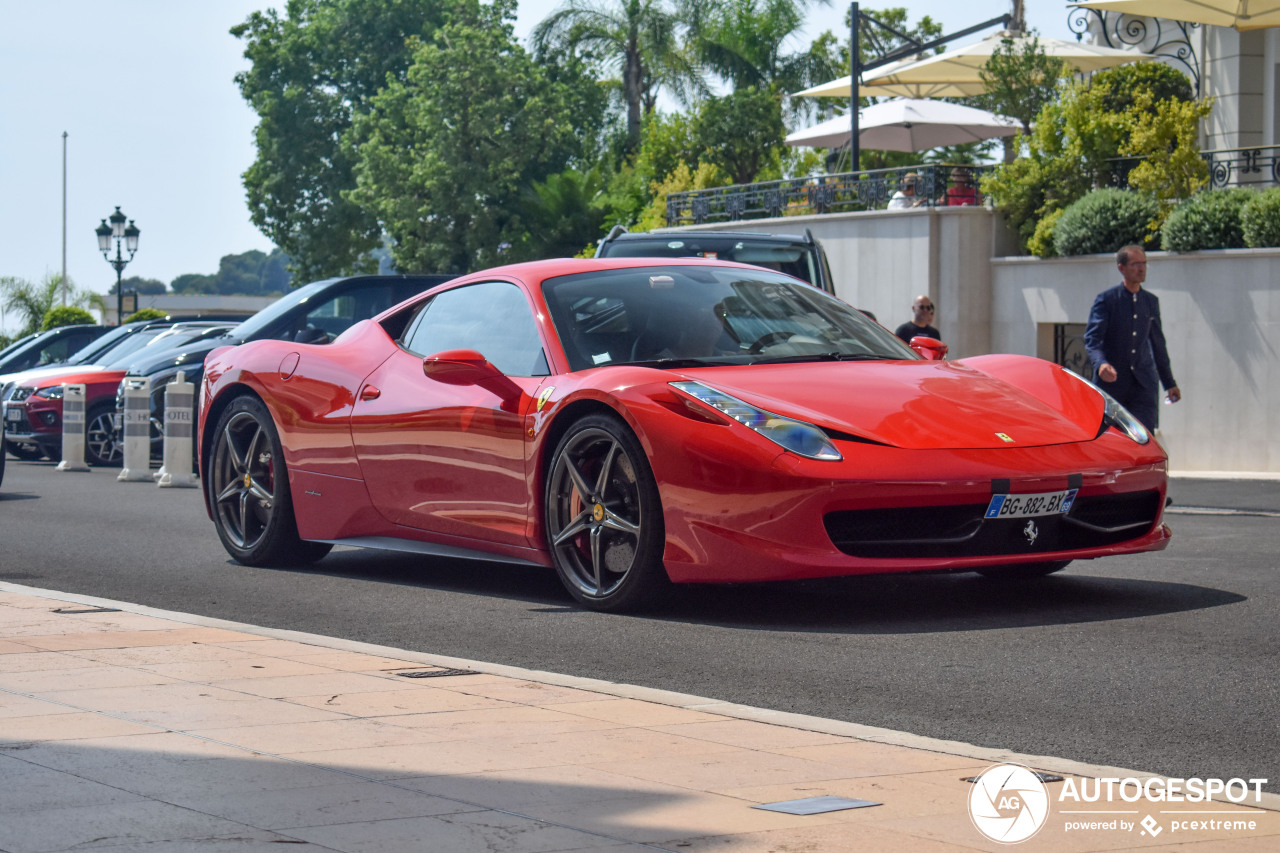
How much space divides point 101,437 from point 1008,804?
688 inches

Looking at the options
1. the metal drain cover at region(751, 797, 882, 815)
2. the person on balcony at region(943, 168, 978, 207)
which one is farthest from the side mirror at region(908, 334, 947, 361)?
the person on balcony at region(943, 168, 978, 207)

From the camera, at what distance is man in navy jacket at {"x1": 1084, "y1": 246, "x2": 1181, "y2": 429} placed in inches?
438

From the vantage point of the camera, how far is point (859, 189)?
2530cm

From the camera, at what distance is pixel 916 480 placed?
20.0 feet

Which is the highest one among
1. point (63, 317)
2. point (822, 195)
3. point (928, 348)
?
point (822, 195)

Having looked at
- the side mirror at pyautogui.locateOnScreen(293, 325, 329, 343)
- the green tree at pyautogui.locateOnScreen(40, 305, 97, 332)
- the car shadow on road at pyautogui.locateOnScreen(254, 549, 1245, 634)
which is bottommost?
the car shadow on road at pyautogui.locateOnScreen(254, 549, 1245, 634)

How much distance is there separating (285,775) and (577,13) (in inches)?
2002

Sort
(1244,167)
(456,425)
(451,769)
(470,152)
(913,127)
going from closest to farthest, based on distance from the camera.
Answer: (451,769)
(456,425)
(1244,167)
(913,127)
(470,152)

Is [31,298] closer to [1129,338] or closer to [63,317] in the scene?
[63,317]

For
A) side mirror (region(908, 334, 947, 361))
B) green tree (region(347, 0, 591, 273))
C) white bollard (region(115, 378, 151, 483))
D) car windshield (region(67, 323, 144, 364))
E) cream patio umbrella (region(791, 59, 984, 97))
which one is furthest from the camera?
green tree (region(347, 0, 591, 273))

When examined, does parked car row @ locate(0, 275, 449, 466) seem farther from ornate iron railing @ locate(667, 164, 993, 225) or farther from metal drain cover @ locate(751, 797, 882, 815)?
metal drain cover @ locate(751, 797, 882, 815)

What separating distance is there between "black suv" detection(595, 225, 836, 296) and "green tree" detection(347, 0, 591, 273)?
38.4 meters

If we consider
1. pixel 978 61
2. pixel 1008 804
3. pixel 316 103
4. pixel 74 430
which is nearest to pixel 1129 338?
pixel 1008 804

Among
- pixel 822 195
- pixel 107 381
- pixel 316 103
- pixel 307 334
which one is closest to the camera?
pixel 307 334
